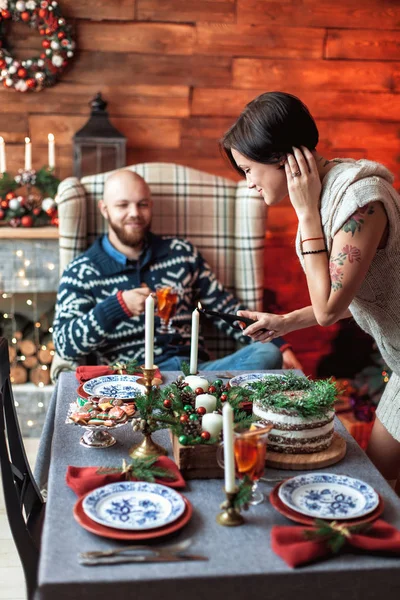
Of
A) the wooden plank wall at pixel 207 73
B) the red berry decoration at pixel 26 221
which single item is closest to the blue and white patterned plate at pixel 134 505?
the red berry decoration at pixel 26 221

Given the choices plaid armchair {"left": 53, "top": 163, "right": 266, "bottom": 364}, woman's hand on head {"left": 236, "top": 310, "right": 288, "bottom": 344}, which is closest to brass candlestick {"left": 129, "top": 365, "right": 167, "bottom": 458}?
woman's hand on head {"left": 236, "top": 310, "right": 288, "bottom": 344}

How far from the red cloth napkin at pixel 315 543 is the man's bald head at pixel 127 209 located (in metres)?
1.88

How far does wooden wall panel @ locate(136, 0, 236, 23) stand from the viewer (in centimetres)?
356

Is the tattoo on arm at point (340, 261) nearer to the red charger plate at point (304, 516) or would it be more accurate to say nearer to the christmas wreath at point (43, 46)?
the red charger plate at point (304, 516)

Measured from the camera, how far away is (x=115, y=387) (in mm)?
1955

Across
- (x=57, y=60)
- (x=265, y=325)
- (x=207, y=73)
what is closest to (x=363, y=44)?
(x=207, y=73)

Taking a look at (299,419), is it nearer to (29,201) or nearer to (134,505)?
(134,505)

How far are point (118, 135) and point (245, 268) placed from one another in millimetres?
886

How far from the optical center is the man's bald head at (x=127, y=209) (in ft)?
9.61

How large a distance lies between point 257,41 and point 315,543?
Result: 303 centimetres

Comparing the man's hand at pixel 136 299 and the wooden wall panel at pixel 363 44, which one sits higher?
the wooden wall panel at pixel 363 44

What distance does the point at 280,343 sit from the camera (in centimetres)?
285

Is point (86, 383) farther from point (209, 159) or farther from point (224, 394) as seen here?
Result: point (209, 159)

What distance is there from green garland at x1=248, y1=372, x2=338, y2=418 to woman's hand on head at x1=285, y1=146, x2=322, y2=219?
39cm
